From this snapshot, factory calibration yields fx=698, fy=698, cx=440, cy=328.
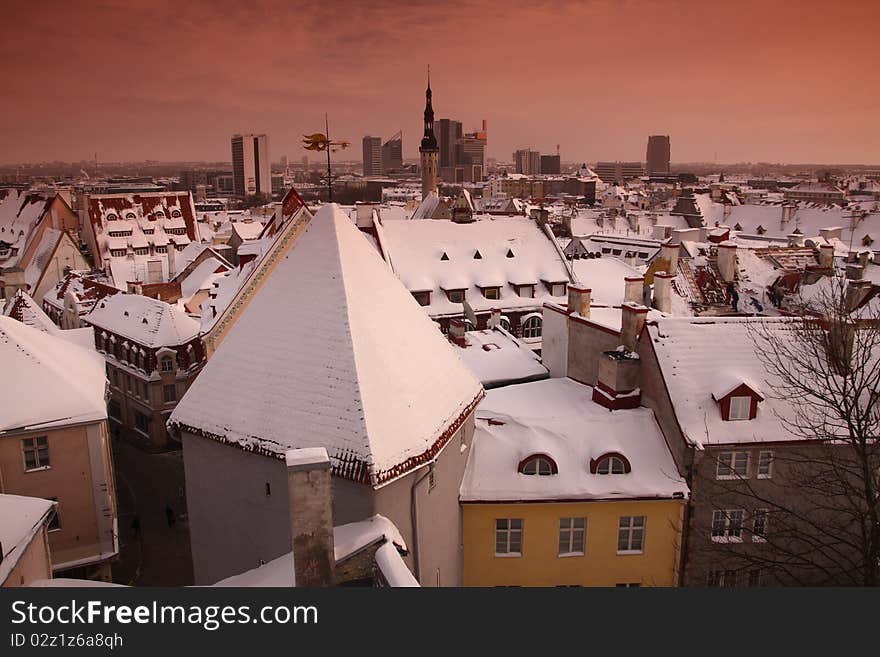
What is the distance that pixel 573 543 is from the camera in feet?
52.9

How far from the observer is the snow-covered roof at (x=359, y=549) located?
31.0 feet

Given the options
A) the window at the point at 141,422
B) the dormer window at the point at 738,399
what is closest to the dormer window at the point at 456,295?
the window at the point at 141,422

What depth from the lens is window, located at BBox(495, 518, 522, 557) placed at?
1582 cm

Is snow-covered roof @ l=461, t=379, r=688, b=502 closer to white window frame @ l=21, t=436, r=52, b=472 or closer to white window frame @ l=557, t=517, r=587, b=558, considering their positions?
white window frame @ l=557, t=517, r=587, b=558

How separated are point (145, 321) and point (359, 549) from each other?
75.1 feet

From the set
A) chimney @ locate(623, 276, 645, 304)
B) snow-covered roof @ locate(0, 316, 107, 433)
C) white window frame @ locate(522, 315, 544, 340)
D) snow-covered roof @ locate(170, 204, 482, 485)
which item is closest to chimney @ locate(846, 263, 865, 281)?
chimney @ locate(623, 276, 645, 304)

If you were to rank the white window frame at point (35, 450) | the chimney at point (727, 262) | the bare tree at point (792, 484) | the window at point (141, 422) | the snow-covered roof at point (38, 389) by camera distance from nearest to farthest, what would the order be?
the bare tree at point (792, 484), the snow-covered roof at point (38, 389), the white window frame at point (35, 450), the window at point (141, 422), the chimney at point (727, 262)

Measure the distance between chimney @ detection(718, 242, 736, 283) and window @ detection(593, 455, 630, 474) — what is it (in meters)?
18.6

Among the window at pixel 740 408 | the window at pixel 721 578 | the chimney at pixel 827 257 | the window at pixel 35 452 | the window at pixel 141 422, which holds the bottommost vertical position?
the window at pixel 141 422

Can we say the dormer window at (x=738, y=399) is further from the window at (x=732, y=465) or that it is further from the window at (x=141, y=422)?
the window at (x=141, y=422)

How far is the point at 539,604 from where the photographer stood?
768 cm

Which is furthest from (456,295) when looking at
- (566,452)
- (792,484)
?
(792,484)

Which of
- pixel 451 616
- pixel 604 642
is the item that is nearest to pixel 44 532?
pixel 451 616

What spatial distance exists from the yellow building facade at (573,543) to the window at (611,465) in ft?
2.43
